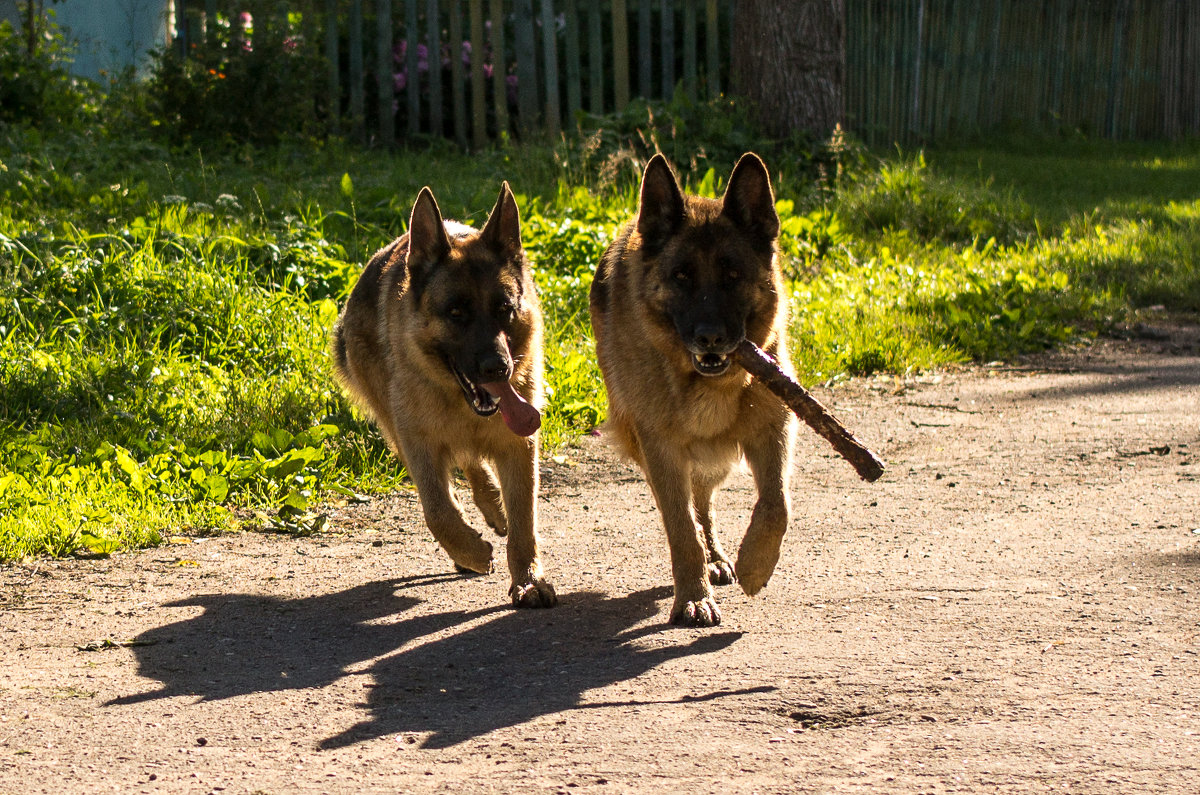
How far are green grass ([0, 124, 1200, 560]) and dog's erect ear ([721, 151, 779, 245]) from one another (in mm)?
2452

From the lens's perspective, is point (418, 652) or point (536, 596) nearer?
point (418, 652)

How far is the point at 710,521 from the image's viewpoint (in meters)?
5.29

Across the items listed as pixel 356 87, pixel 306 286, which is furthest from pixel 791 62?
A: pixel 306 286

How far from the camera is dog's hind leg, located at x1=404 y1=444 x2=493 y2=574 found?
482 cm

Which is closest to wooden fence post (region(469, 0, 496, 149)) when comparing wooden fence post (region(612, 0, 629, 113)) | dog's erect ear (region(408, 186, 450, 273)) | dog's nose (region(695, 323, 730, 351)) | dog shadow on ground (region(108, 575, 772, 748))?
wooden fence post (region(612, 0, 629, 113))

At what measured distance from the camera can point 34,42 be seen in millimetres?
13094

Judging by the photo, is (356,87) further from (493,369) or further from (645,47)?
(493,369)

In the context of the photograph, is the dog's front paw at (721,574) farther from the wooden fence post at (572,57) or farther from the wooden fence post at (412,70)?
the wooden fence post at (412,70)

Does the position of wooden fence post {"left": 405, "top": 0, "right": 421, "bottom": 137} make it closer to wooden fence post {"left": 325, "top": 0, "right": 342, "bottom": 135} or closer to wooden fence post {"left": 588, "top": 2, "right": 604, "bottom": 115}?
wooden fence post {"left": 325, "top": 0, "right": 342, "bottom": 135}

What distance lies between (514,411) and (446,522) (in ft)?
1.62

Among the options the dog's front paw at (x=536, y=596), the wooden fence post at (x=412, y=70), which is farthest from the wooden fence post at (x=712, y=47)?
the dog's front paw at (x=536, y=596)

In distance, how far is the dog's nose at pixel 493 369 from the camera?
15.3 ft

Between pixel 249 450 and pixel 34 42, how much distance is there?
855 cm

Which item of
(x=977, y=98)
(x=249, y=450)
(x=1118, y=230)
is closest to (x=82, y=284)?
(x=249, y=450)
